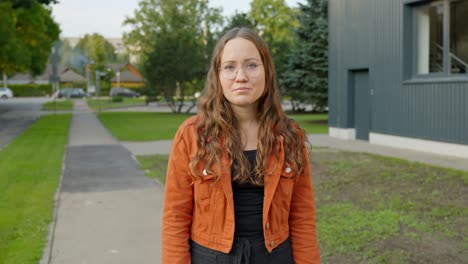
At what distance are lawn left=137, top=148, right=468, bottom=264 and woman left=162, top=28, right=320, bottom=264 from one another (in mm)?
2967

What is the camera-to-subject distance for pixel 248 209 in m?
2.25

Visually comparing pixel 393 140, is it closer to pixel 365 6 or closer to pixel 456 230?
pixel 365 6

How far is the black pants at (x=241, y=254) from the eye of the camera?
88.2 inches

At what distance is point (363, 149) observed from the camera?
14.2 m

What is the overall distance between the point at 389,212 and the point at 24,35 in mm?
36404

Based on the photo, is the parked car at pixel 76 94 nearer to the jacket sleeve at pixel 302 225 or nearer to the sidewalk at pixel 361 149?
the sidewalk at pixel 361 149

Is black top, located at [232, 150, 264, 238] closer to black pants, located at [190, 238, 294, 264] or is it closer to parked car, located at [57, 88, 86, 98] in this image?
black pants, located at [190, 238, 294, 264]

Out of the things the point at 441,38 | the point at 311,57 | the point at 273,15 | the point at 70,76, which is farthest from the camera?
the point at 70,76

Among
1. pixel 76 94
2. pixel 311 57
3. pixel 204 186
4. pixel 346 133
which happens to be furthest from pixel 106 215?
pixel 76 94

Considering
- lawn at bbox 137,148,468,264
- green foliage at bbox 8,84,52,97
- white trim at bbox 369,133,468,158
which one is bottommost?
lawn at bbox 137,148,468,264

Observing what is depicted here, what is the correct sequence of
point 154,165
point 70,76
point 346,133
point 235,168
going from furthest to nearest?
point 70,76 → point 346,133 → point 154,165 → point 235,168

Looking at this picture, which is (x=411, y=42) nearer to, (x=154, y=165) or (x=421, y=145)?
(x=421, y=145)

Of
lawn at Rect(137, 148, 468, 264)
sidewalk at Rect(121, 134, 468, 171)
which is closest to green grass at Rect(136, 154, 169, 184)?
lawn at Rect(137, 148, 468, 264)

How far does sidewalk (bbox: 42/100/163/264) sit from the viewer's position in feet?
18.1
